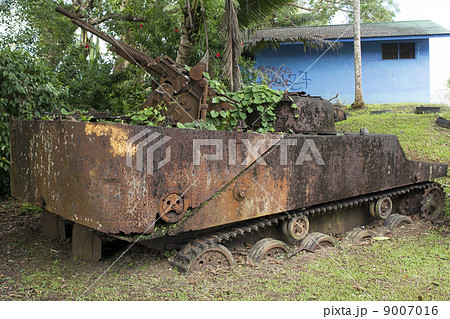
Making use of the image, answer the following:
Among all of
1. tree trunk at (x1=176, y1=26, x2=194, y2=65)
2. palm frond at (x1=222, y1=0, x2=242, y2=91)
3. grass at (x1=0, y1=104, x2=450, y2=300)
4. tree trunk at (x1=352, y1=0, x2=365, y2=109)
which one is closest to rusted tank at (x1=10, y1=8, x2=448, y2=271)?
grass at (x1=0, y1=104, x2=450, y2=300)

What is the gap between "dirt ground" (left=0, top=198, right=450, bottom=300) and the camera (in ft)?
13.2

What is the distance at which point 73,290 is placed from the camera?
13.4 ft

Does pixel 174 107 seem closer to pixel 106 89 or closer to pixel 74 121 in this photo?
pixel 74 121

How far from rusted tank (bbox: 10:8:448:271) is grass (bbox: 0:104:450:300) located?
234 mm

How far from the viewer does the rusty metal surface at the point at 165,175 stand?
394 centimetres

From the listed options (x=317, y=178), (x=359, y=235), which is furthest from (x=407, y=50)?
(x=317, y=178)

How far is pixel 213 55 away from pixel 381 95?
37.4ft

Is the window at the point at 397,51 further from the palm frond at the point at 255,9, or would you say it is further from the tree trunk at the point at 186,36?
the tree trunk at the point at 186,36

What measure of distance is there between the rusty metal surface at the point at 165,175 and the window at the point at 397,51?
15906 mm

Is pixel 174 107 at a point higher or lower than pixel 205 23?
lower

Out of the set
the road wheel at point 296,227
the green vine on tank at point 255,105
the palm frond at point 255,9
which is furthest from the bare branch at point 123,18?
the road wheel at point 296,227

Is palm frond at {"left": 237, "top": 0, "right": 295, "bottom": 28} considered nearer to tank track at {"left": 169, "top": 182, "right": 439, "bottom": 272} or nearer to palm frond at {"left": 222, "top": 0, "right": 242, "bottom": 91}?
palm frond at {"left": 222, "top": 0, "right": 242, "bottom": 91}

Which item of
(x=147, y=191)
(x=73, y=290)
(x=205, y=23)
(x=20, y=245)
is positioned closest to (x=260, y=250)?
(x=147, y=191)

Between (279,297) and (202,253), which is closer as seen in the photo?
(279,297)
